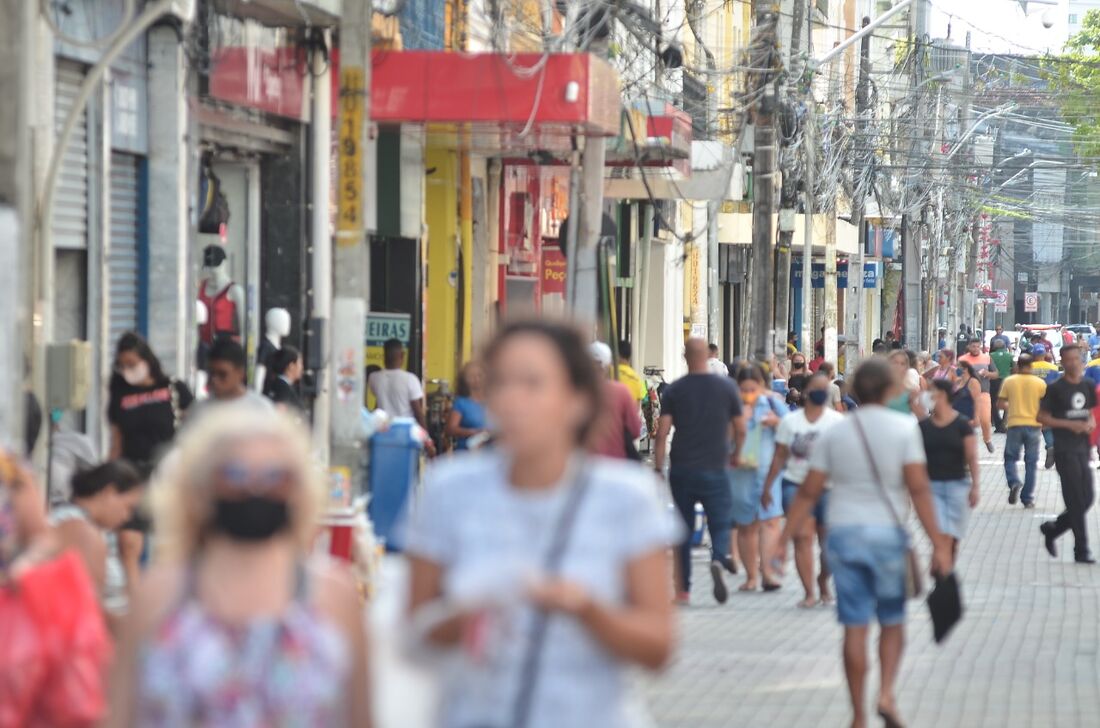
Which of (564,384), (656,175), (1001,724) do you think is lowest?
(1001,724)

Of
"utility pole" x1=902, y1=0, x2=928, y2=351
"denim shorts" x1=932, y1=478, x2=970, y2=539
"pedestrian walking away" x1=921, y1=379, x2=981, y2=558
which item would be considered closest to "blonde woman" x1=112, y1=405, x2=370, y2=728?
"pedestrian walking away" x1=921, y1=379, x2=981, y2=558

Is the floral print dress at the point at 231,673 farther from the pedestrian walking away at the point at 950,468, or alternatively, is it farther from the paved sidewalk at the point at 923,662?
the pedestrian walking away at the point at 950,468

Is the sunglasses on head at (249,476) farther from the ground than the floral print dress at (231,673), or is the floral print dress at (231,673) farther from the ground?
the sunglasses on head at (249,476)

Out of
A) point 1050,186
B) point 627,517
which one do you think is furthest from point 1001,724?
point 1050,186

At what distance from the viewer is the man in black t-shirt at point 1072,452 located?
17.2 meters

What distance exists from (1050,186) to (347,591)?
120 m

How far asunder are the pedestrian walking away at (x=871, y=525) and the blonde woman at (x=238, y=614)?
5.54 m

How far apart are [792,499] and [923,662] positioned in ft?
9.67

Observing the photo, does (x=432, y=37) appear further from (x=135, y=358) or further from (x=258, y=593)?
(x=258, y=593)

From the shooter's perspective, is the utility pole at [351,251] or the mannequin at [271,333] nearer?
the utility pole at [351,251]

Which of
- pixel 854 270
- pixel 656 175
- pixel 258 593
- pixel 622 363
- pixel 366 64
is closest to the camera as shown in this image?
pixel 258 593

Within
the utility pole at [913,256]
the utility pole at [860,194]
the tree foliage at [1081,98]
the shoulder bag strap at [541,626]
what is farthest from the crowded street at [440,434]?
the tree foliage at [1081,98]

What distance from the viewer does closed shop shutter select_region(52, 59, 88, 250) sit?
13.0m

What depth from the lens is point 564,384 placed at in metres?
4.01
